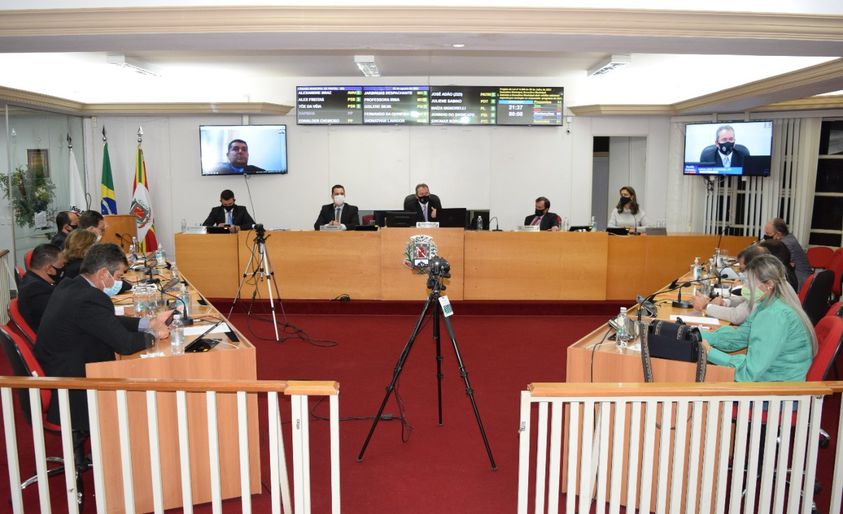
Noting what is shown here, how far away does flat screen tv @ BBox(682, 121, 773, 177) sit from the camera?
29.8 ft

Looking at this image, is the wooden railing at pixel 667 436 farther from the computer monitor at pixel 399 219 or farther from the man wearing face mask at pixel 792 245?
the computer monitor at pixel 399 219

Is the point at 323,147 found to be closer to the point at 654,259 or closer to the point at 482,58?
the point at 482,58

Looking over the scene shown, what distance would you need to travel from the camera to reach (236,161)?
10.2 metres

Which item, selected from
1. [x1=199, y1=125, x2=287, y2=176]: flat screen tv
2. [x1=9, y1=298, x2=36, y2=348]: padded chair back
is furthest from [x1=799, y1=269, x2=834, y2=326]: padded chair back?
[x1=199, y1=125, x2=287, y2=176]: flat screen tv

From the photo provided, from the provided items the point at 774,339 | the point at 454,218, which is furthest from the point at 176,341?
the point at 454,218

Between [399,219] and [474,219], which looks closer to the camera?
[399,219]

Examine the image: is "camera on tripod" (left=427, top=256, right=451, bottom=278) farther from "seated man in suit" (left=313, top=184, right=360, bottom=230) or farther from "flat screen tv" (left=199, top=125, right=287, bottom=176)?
"flat screen tv" (left=199, top=125, right=287, bottom=176)

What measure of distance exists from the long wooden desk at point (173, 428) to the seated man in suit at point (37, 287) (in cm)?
117

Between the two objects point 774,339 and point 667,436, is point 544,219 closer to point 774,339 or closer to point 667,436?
point 774,339

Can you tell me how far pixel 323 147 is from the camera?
33.8 ft

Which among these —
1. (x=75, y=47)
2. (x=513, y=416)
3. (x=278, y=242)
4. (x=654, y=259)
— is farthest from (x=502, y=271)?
(x=75, y=47)

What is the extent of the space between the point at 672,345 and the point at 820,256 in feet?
18.6

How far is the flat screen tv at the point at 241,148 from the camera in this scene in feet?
33.3

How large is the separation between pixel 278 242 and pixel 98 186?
4.40 metres
